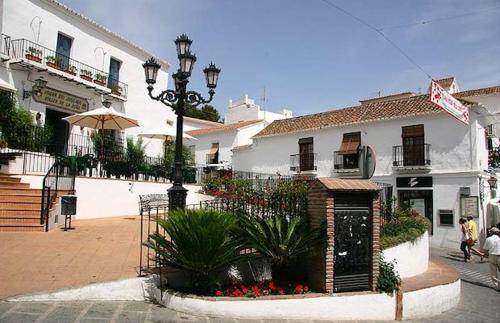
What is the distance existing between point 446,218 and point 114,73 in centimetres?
1743

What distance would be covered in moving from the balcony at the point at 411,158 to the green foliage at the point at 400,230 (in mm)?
10296

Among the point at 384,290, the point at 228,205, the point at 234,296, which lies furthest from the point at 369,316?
the point at 228,205

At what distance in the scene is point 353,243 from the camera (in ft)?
22.7

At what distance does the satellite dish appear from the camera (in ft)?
25.8

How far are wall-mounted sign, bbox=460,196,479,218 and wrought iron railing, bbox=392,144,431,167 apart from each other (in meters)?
2.37

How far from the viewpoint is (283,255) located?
6773 millimetres

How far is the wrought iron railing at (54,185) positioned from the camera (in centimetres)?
998

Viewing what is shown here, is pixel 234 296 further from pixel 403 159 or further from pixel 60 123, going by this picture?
pixel 403 159

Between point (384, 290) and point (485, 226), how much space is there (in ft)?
A: 52.7

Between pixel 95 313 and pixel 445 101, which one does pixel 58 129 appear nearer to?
pixel 95 313

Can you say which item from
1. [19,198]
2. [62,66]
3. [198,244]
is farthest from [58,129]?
[198,244]

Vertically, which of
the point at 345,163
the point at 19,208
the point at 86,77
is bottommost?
the point at 19,208

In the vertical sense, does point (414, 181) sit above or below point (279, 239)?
above

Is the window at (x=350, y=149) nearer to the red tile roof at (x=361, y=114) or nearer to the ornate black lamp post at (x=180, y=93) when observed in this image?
the red tile roof at (x=361, y=114)
